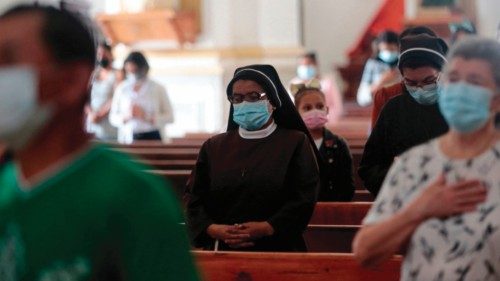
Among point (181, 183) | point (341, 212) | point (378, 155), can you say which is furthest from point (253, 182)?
point (181, 183)

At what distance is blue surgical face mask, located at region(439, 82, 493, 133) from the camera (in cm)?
298

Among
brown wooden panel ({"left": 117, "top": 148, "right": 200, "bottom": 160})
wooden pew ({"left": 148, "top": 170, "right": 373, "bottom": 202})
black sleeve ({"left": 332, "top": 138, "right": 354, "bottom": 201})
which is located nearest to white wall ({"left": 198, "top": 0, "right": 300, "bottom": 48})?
brown wooden panel ({"left": 117, "top": 148, "right": 200, "bottom": 160})

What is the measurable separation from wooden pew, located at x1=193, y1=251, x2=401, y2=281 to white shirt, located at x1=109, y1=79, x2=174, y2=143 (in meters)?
6.34

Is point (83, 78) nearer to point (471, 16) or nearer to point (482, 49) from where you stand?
point (482, 49)

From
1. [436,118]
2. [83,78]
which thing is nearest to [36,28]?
[83,78]

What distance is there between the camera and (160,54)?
16.7m

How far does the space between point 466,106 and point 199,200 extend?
8.96 feet

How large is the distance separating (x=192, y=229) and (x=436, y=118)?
3.90ft

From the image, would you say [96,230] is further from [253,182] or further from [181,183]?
[181,183]

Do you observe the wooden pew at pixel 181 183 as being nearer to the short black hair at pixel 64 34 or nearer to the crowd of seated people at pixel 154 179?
the crowd of seated people at pixel 154 179

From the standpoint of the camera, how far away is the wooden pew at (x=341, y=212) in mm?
6324

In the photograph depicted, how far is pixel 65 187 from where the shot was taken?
2184 millimetres

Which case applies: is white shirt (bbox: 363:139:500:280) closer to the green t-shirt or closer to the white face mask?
the green t-shirt

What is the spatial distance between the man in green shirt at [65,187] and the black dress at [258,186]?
3.20 m
